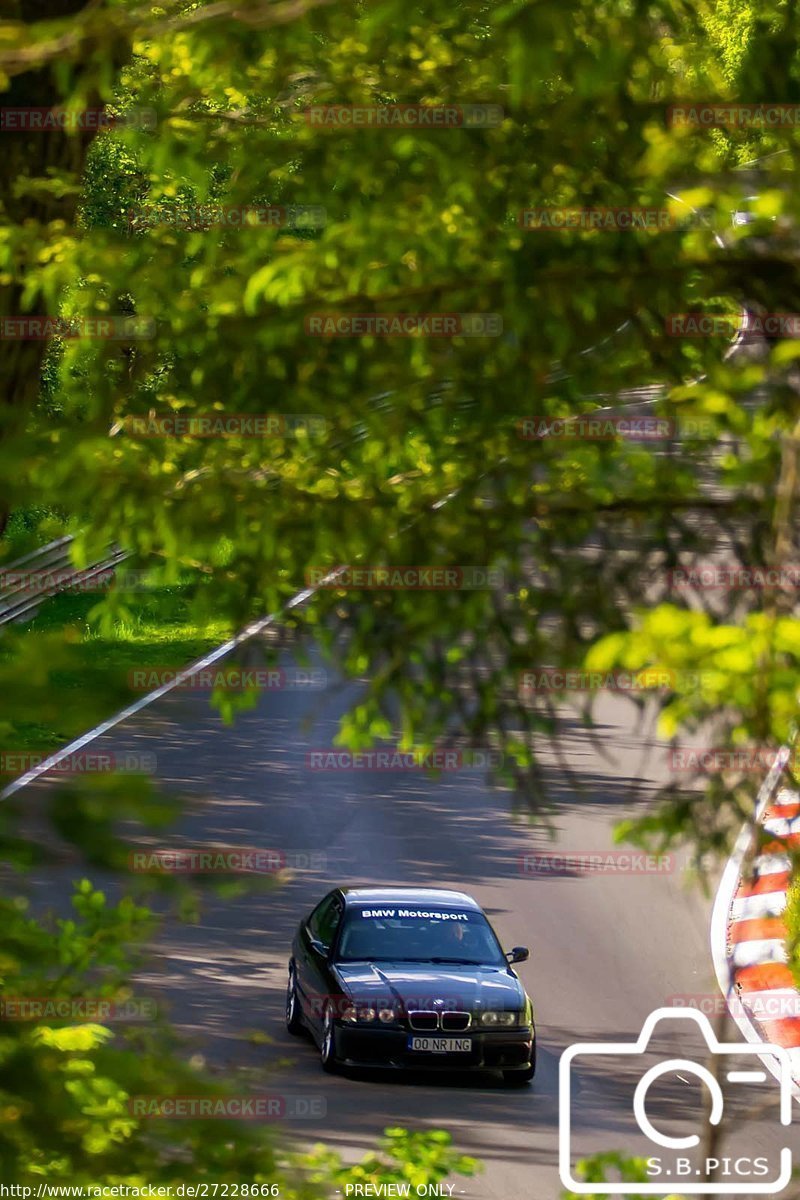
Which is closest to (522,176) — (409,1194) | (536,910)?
(409,1194)

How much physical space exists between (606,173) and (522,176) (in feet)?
0.72

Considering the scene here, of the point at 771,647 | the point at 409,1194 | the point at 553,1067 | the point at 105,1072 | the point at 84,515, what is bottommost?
the point at 553,1067

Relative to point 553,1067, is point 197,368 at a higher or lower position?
higher

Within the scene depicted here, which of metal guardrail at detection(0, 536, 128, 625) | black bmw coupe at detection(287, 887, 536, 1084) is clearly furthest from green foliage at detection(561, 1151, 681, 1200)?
black bmw coupe at detection(287, 887, 536, 1084)

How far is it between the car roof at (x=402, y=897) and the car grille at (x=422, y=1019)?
1.42m

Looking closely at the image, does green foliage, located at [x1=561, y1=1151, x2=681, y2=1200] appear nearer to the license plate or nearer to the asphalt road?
the asphalt road

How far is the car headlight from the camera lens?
1375cm

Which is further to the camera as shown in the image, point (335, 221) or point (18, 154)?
point (18, 154)

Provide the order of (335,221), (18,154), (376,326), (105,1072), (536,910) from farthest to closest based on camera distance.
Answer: (536,910) → (18,154) → (335,221) → (376,326) → (105,1072)

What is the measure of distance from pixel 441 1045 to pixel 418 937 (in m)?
1.05

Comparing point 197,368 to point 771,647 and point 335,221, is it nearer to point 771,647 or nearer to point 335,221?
point 335,221

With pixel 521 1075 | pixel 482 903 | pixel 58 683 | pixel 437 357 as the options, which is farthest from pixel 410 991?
pixel 58 683

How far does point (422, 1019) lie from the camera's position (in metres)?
13.8

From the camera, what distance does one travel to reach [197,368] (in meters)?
4.59
